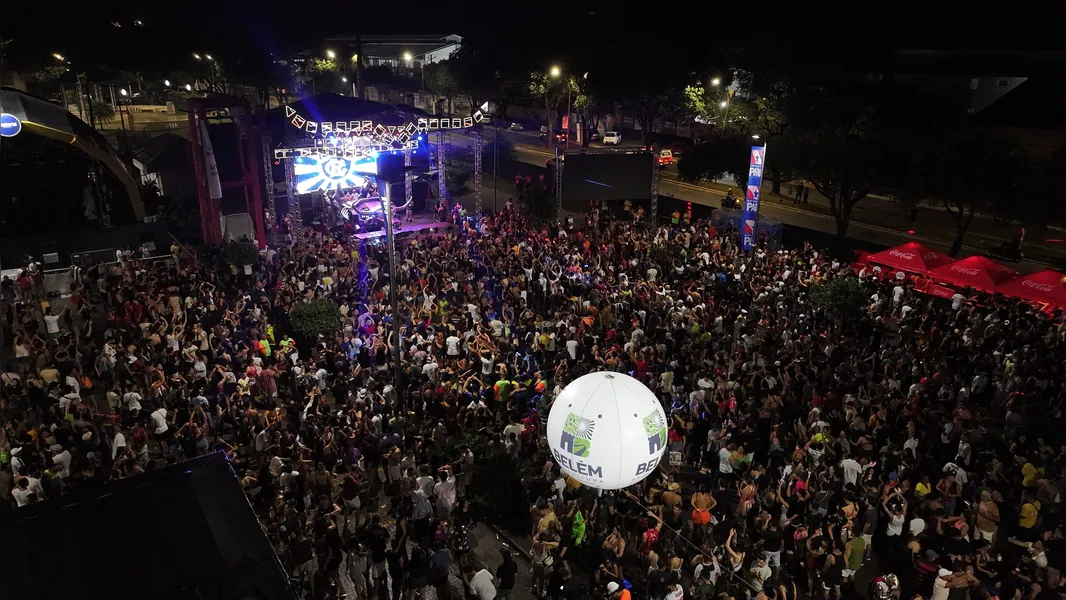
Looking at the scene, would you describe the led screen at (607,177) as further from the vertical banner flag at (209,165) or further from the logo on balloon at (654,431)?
the logo on balloon at (654,431)

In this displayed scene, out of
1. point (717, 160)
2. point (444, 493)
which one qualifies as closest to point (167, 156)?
point (717, 160)

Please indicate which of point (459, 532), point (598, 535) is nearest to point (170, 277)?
point (459, 532)

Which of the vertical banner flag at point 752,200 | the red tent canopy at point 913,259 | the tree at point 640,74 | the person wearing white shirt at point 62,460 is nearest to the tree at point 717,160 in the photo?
the vertical banner flag at point 752,200

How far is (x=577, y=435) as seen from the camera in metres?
7.28

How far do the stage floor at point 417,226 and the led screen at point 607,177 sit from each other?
15.6ft

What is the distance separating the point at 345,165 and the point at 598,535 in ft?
57.5

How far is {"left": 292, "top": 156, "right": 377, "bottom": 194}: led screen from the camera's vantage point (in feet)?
75.6

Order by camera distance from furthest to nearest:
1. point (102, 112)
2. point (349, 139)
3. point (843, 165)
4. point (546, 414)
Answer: point (102, 112)
point (843, 165)
point (349, 139)
point (546, 414)

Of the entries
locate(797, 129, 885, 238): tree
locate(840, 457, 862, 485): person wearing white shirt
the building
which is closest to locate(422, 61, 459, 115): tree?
the building

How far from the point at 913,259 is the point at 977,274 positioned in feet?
5.48

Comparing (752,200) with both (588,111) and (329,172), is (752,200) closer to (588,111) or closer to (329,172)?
(329,172)

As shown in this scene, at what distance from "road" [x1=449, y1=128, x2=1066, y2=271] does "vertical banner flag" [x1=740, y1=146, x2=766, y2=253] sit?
733 cm

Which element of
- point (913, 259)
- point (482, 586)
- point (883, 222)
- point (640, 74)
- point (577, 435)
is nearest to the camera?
point (577, 435)

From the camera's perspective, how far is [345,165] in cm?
2378
